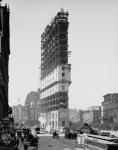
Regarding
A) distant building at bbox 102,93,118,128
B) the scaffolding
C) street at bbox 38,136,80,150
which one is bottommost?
street at bbox 38,136,80,150

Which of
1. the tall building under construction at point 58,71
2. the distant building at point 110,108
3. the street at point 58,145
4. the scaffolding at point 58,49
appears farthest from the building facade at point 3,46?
the distant building at point 110,108

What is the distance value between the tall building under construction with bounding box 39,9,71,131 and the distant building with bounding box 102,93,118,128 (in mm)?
31155

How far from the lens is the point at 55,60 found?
445ft

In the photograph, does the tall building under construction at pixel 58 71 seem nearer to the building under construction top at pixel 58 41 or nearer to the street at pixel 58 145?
the building under construction top at pixel 58 41

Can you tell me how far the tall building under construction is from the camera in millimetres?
130125

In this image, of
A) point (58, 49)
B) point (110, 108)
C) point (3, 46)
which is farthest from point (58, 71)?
point (3, 46)

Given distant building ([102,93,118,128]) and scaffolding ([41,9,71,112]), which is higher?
scaffolding ([41,9,71,112])

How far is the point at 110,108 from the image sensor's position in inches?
6555

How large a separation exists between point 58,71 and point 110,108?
149 feet

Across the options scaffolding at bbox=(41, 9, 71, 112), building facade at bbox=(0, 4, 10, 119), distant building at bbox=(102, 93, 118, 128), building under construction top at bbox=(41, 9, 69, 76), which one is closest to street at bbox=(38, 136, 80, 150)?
building facade at bbox=(0, 4, 10, 119)

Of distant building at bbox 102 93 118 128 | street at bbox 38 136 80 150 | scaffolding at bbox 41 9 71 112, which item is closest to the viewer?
street at bbox 38 136 80 150

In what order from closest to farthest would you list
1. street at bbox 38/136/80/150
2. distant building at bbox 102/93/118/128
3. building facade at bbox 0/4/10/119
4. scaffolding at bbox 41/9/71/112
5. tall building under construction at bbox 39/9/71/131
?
building facade at bbox 0/4/10/119
street at bbox 38/136/80/150
tall building under construction at bbox 39/9/71/131
scaffolding at bbox 41/9/71/112
distant building at bbox 102/93/118/128

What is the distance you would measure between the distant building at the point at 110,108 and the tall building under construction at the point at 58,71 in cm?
3115

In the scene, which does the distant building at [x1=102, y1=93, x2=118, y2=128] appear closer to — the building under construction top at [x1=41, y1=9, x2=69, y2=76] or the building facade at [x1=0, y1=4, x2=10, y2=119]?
the building under construction top at [x1=41, y1=9, x2=69, y2=76]
